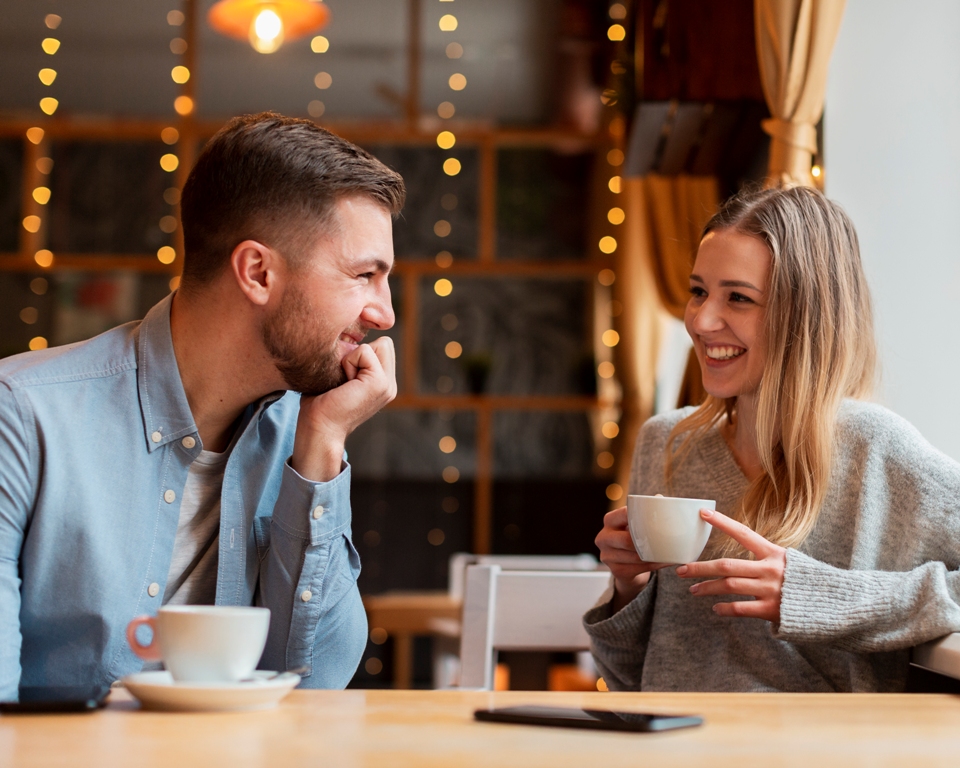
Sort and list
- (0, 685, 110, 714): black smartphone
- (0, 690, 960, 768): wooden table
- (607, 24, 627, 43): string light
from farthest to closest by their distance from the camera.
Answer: (607, 24, 627, 43): string light → (0, 685, 110, 714): black smartphone → (0, 690, 960, 768): wooden table

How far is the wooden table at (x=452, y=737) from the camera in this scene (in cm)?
70

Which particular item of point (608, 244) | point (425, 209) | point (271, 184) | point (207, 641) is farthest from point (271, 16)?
point (207, 641)

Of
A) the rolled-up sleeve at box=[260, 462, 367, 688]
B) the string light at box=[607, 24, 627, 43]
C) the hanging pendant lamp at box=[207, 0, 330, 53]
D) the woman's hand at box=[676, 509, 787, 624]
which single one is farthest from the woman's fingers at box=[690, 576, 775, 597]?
the string light at box=[607, 24, 627, 43]

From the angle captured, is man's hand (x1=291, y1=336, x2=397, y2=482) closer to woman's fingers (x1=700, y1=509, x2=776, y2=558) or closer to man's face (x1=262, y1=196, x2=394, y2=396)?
man's face (x1=262, y1=196, x2=394, y2=396)

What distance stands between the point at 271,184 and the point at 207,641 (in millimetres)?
741

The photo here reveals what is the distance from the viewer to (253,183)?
1.40 m

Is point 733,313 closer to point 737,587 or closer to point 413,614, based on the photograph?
point 737,587

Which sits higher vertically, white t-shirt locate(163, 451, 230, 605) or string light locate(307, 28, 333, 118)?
string light locate(307, 28, 333, 118)

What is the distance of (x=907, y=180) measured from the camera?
2.27 m

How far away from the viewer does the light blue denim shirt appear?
47.8 inches

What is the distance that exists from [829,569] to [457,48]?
5.16 metres

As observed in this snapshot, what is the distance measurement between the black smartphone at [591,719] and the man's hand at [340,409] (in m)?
0.54

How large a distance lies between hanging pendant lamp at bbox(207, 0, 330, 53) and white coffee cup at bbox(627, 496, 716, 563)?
3.70 meters

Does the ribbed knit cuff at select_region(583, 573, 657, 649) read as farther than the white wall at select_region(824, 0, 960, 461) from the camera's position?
No
